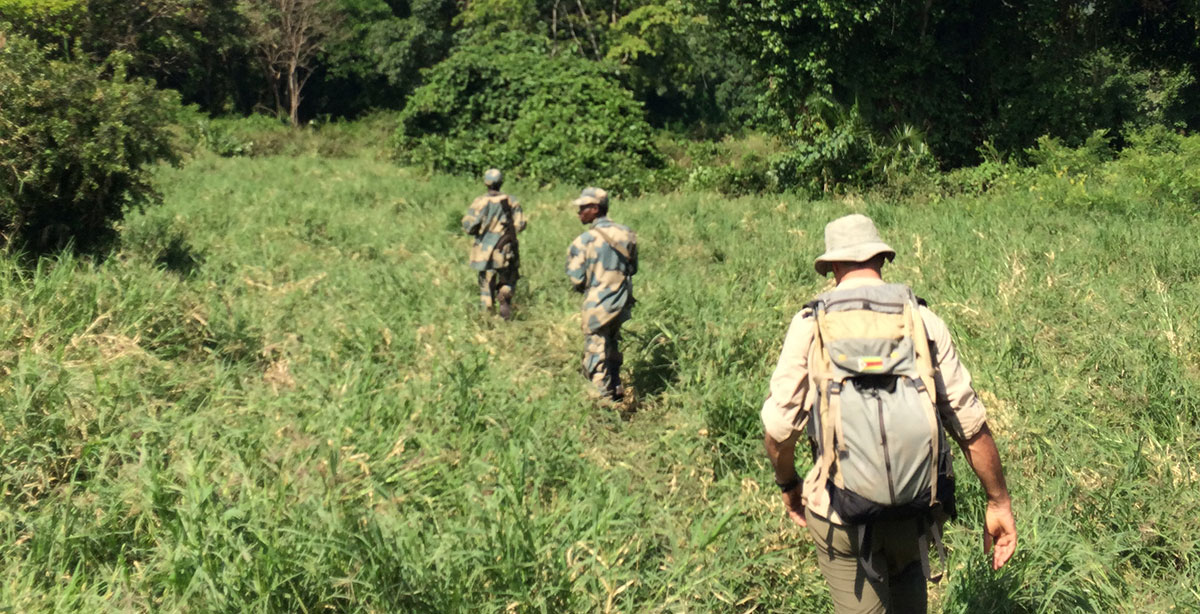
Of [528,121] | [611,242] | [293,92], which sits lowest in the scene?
[293,92]

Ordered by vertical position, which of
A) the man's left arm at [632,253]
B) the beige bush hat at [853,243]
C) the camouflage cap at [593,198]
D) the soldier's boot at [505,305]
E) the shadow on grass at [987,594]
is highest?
the beige bush hat at [853,243]

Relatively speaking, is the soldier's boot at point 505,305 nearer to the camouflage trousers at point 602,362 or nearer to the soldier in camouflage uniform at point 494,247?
A: the soldier in camouflage uniform at point 494,247

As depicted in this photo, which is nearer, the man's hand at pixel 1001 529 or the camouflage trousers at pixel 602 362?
the man's hand at pixel 1001 529

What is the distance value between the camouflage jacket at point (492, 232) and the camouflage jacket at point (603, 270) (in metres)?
2.00

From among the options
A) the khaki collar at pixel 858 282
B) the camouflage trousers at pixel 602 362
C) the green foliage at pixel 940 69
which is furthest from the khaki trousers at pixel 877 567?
the green foliage at pixel 940 69

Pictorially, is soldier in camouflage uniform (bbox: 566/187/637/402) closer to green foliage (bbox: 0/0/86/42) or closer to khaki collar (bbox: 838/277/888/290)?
khaki collar (bbox: 838/277/888/290)

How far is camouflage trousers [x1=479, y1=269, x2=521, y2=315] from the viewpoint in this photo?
8.00m

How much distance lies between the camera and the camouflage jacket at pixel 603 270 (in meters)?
5.95

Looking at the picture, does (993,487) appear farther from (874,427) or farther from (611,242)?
(611,242)

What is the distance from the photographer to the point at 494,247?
25.9 feet

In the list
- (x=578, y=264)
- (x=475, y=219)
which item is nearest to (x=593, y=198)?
(x=578, y=264)

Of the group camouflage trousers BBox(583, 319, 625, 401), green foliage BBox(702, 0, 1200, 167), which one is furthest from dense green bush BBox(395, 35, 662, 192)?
camouflage trousers BBox(583, 319, 625, 401)

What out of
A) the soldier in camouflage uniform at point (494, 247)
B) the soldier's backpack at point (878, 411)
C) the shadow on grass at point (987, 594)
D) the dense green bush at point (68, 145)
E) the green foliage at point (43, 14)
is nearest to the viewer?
the soldier's backpack at point (878, 411)

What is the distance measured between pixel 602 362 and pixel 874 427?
3.68m
